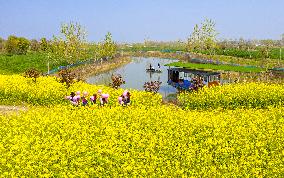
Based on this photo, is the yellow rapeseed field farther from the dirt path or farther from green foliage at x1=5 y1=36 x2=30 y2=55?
green foliage at x1=5 y1=36 x2=30 y2=55

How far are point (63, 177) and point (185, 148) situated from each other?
4.16m

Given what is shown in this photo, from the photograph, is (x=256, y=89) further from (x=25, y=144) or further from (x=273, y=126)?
(x=25, y=144)

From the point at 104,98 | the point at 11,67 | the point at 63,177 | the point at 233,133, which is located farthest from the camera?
the point at 11,67

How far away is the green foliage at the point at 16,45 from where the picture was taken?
318 feet

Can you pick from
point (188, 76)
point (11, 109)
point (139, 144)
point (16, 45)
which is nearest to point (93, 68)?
point (188, 76)

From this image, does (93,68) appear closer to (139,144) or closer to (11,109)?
(11,109)

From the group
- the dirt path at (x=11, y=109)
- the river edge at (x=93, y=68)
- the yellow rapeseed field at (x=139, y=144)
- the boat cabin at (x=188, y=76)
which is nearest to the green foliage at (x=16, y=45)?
the river edge at (x=93, y=68)

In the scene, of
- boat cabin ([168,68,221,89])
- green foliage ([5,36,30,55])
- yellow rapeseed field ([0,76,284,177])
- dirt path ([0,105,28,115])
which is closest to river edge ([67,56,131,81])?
boat cabin ([168,68,221,89])

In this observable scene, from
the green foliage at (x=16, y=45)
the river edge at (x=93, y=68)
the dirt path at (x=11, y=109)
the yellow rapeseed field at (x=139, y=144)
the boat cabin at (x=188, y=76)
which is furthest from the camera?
the green foliage at (x=16, y=45)

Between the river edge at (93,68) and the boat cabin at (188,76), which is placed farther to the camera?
the river edge at (93,68)

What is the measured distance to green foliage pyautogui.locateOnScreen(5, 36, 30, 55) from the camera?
96.9 meters

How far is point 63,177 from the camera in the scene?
1112 centimetres

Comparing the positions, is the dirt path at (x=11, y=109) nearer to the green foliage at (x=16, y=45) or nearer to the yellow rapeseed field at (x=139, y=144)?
the yellow rapeseed field at (x=139, y=144)

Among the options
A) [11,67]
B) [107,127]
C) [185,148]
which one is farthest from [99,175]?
[11,67]
